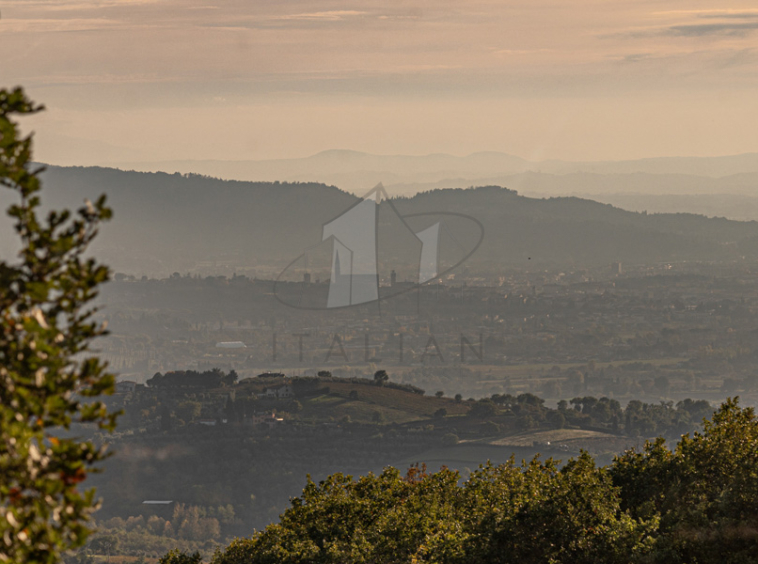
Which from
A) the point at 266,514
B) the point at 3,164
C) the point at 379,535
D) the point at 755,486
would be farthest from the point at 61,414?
the point at 266,514

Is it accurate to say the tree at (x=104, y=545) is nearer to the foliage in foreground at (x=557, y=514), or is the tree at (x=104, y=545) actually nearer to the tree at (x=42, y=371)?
the foliage in foreground at (x=557, y=514)

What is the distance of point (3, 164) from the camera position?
28.1 ft

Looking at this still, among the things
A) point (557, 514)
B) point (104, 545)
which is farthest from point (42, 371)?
point (104, 545)

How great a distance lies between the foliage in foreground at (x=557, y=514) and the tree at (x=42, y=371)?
1549cm

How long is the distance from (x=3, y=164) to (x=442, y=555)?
1777cm

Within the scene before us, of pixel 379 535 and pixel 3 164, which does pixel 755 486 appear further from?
pixel 3 164

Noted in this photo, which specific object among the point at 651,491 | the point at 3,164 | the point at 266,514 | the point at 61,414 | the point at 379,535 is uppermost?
the point at 3,164

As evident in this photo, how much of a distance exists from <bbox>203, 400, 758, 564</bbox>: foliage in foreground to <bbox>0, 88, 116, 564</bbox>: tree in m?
15.5

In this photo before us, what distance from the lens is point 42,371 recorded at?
27.1 ft

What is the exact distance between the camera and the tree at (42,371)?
7.79m

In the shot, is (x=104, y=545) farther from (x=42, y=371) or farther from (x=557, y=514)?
(x=42, y=371)

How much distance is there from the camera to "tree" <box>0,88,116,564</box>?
7789 mm

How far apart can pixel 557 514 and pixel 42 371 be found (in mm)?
16532

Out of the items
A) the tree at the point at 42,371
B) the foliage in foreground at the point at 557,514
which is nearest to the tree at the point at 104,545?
the foliage in foreground at the point at 557,514
